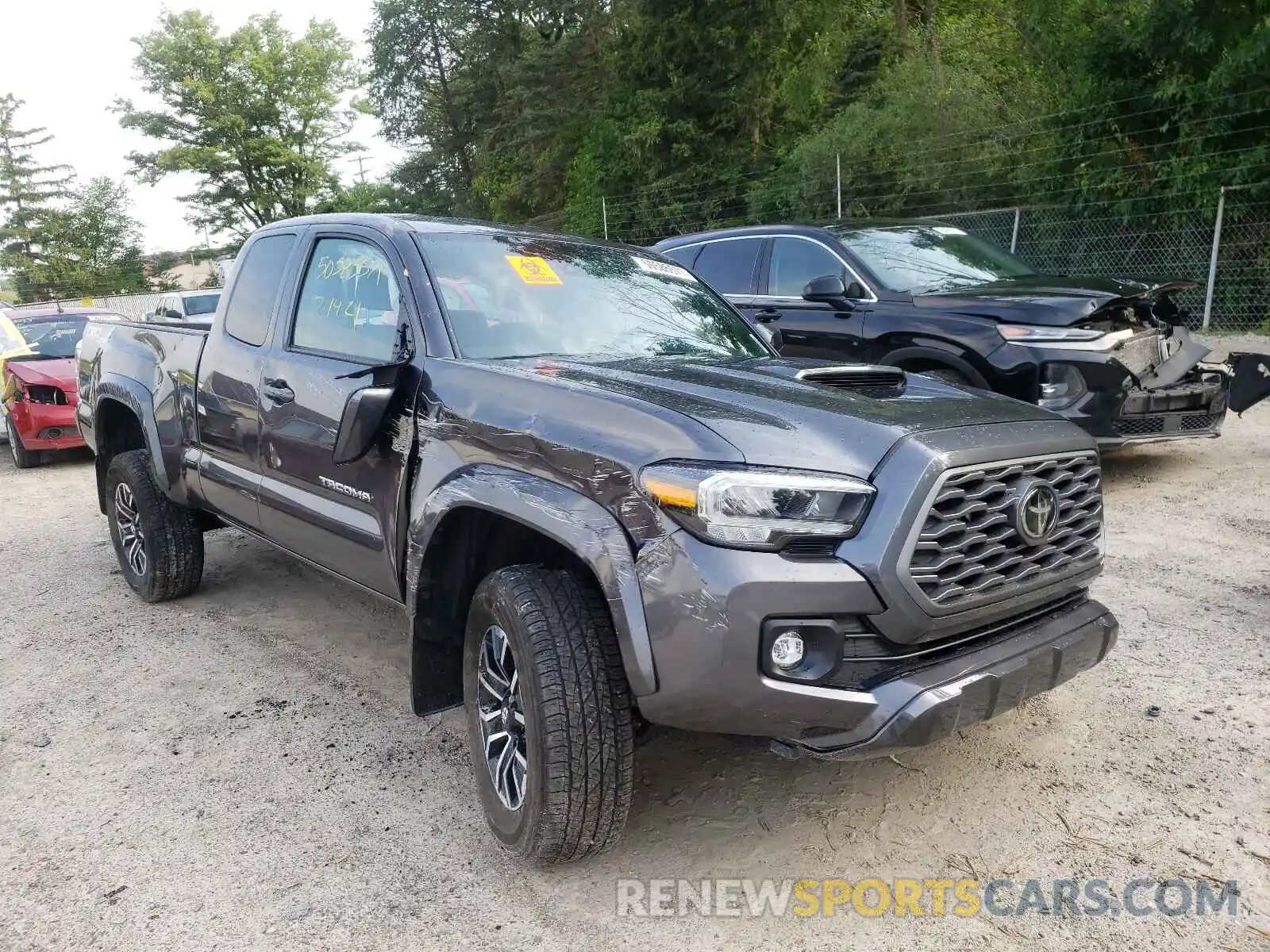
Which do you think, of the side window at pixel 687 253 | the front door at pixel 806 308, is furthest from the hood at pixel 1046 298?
the side window at pixel 687 253

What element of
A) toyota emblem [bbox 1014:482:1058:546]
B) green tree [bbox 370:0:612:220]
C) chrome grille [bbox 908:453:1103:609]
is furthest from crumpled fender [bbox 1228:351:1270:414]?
green tree [bbox 370:0:612:220]

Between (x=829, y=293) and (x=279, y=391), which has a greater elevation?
(x=829, y=293)

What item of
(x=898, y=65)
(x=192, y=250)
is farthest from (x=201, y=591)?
(x=192, y=250)

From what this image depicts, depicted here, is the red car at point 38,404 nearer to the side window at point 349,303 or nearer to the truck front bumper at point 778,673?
the side window at point 349,303

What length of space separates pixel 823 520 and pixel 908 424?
0.40 metres

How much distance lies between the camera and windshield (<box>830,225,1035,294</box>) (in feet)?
21.8

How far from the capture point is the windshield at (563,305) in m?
3.31

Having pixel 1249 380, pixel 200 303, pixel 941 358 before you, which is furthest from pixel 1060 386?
pixel 200 303

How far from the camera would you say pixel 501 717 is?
2820 millimetres

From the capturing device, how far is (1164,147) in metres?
12.0

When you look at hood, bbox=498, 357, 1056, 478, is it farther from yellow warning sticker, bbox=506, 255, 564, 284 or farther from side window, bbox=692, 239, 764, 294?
side window, bbox=692, 239, 764, 294

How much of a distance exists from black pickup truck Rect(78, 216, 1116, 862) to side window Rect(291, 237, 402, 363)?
1 cm

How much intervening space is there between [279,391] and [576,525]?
1.83 metres

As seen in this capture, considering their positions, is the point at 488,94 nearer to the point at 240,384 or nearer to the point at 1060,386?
the point at 1060,386
